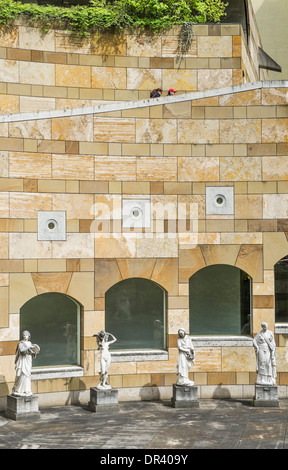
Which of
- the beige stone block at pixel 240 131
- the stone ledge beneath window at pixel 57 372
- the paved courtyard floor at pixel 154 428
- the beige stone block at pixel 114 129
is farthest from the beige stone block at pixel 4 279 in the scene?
the beige stone block at pixel 240 131

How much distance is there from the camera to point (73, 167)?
2117cm

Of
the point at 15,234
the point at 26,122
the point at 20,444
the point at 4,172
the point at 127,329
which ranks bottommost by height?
the point at 20,444

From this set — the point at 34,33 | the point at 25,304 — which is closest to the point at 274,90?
the point at 34,33

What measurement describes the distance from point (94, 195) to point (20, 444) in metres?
7.47

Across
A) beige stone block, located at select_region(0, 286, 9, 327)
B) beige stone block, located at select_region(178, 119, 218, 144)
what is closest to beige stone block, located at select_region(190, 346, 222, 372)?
beige stone block, located at select_region(0, 286, 9, 327)

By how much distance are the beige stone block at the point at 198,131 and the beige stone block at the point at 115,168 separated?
1.61 m

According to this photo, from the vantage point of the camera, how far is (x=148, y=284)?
2192cm

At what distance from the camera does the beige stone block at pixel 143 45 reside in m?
24.6

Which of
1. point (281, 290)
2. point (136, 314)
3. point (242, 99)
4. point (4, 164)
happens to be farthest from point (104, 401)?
point (242, 99)

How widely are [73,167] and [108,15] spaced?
6127 mm

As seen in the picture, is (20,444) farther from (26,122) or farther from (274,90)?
(274,90)

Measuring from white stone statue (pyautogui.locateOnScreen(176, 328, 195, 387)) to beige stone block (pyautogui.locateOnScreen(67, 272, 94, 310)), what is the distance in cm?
269

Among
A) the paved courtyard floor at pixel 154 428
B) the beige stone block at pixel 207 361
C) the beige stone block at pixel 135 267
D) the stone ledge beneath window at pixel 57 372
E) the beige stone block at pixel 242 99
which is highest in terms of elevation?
the beige stone block at pixel 242 99

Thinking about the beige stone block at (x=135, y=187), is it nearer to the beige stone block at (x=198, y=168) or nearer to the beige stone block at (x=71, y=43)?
the beige stone block at (x=198, y=168)
